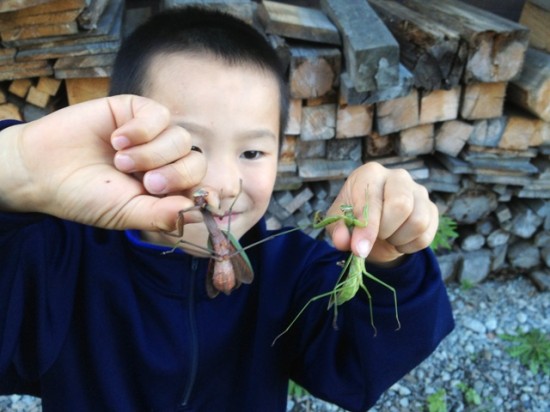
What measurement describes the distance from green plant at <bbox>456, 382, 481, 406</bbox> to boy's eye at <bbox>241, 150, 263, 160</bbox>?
1850 millimetres

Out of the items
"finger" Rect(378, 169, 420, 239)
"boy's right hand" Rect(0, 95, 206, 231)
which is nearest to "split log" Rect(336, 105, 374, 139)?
"finger" Rect(378, 169, 420, 239)

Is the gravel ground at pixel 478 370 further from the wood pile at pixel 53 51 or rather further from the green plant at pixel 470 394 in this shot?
the wood pile at pixel 53 51

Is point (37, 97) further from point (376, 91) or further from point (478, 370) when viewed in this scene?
point (478, 370)

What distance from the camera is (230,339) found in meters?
1.54

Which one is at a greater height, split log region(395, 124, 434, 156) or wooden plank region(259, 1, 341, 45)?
wooden plank region(259, 1, 341, 45)

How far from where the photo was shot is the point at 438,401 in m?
2.53

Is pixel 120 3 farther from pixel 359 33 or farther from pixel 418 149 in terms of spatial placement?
pixel 418 149

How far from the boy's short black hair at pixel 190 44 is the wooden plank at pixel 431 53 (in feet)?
2.92

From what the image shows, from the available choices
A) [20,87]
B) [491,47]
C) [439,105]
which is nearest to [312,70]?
[439,105]

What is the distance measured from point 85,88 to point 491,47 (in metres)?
1.65

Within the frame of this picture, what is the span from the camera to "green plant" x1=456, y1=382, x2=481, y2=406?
2.57 m

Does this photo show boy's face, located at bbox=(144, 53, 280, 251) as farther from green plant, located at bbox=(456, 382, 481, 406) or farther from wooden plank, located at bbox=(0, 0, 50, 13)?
green plant, located at bbox=(456, 382, 481, 406)

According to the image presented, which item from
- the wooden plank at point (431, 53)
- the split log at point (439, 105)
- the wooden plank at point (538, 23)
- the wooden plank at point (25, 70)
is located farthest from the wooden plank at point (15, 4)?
the wooden plank at point (538, 23)

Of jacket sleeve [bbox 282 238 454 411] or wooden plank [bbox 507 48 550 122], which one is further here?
wooden plank [bbox 507 48 550 122]
